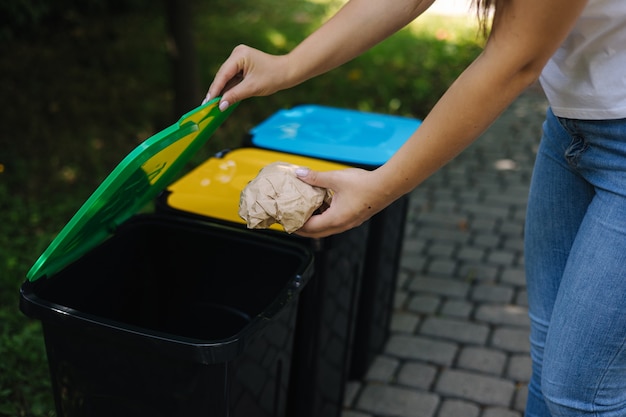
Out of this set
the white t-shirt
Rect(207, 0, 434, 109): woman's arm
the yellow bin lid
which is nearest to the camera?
the white t-shirt

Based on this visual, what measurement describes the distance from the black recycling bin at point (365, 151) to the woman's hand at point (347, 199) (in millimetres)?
959

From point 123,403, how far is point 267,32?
702 cm

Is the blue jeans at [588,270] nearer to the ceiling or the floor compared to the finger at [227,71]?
nearer to the floor

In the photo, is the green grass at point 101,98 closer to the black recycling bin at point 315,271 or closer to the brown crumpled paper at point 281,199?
the black recycling bin at point 315,271

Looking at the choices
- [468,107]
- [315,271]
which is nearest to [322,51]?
[468,107]

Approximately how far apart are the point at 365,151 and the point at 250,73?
899mm

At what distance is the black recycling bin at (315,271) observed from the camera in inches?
95.2

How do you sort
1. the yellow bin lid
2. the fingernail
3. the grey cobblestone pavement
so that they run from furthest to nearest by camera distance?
the grey cobblestone pavement, the yellow bin lid, the fingernail

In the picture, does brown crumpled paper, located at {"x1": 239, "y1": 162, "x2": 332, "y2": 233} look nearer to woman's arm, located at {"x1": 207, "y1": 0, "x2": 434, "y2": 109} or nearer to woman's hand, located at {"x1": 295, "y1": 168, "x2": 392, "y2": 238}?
woman's hand, located at {"x1": 295, "y1": 168, "x2": 392, "y2": 238}

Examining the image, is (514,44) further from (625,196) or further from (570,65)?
(625,196)

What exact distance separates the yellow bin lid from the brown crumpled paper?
498mm

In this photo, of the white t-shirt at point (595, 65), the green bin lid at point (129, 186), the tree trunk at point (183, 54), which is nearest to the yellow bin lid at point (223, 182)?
the green bin lid at point (129, 186)

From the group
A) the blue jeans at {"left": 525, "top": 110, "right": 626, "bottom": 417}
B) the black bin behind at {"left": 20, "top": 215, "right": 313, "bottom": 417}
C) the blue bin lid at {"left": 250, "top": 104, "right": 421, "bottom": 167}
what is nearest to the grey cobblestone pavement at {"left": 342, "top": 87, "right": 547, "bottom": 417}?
the black bin behind at {"left": 20, "top": 215, "right": 313, "bottom": 417}

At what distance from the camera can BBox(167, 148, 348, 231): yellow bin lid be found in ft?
7.87
